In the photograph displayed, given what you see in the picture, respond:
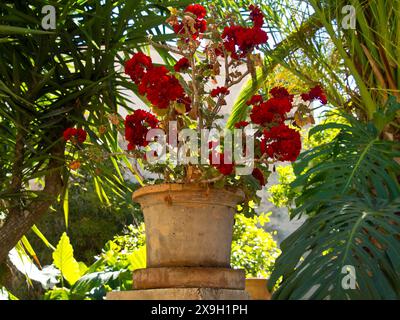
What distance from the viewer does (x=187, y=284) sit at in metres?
2.90

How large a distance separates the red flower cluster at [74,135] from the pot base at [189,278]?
0.83m

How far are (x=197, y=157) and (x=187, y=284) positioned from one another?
55 cm

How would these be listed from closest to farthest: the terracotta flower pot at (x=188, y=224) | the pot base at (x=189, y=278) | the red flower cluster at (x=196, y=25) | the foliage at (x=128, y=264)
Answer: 1. the pot base at (x=189, y=278)
2. the terracotta flower pot at (x=188, y=224)
3. the red flower cluster at (x=196, y=25)
4. the foliage at (x=128, y=264)

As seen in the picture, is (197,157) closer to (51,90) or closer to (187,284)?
(187,284)

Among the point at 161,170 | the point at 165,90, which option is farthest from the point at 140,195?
the point at 165,90

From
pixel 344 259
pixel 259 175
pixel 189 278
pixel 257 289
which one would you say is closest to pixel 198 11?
pixel 259 175

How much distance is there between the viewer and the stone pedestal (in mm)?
2818

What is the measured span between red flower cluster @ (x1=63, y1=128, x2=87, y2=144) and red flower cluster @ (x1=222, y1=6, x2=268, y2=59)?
2.64 feet

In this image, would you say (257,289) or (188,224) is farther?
(257,289)

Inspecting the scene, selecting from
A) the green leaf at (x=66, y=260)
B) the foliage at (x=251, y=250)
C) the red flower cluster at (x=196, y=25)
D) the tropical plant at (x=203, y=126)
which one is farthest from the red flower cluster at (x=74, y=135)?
the foliage at (x=251, y=250)

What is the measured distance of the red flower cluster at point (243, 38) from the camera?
3.25 m

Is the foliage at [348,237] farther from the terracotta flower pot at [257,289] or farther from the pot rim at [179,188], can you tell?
the terracotta flower pot at [257,289]

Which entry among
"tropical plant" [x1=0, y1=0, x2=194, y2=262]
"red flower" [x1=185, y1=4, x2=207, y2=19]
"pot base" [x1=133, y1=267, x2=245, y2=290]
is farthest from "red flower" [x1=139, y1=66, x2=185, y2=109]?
"tropical plant" [x1=0, y1=0, x2=194, y2=262]
